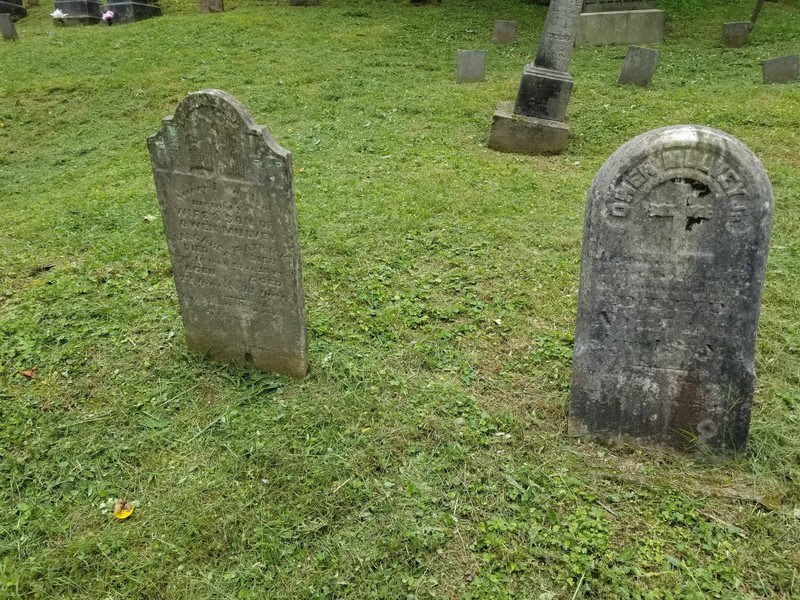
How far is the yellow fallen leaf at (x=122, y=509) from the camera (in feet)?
10.7

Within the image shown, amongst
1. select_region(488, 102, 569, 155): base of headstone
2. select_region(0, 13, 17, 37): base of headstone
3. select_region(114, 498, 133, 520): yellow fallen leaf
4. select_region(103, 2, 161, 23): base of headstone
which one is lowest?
select_region(114, 498, 133, 520): yellow fallen leaf

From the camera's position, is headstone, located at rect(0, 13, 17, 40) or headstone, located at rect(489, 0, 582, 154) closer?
headstone, located at rect(489, 0, 582, 154)

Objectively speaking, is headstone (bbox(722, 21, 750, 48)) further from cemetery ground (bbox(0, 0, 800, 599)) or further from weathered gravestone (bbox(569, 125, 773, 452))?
weathered gravestone (bbox(569, 125, 773, 452))

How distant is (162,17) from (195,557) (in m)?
18.0

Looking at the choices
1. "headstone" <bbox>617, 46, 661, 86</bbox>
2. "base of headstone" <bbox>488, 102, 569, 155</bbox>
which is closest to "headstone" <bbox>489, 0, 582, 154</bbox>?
"base of headstone" <bbox>488, 102, 569, 155</bbox>

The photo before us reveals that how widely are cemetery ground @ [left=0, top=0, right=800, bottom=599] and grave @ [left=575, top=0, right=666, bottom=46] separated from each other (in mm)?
6070

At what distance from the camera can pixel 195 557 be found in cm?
304

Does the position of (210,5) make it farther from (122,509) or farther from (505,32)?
(122,509)

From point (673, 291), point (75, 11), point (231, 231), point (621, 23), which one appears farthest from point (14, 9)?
point (673, 291)

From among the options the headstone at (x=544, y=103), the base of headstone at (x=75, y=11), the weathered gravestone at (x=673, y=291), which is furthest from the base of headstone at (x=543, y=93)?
the base of headstone at (x=75, y=11)

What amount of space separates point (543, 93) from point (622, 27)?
6979mm

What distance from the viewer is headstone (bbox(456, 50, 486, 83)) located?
11375mm

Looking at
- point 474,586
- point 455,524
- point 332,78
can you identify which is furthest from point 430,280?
point 332,78

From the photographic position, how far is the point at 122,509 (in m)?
3.29
